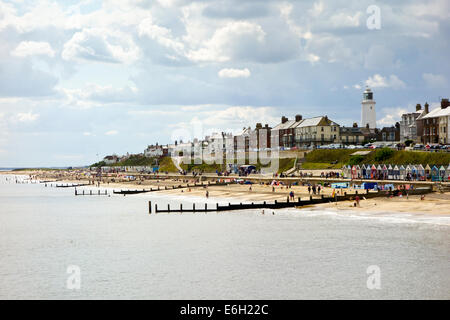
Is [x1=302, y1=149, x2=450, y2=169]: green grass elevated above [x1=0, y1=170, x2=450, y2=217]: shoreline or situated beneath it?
elevated above

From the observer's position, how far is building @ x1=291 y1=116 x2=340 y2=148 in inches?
5999

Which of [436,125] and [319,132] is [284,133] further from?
[436,125]

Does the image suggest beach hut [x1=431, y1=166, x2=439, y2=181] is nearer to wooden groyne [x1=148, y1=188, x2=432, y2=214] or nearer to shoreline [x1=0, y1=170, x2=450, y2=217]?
wooden groyne [x1=148, y1=188, x2=432, y2=214]

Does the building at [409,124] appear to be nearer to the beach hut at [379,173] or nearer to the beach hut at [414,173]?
the beach hut at [379,173]

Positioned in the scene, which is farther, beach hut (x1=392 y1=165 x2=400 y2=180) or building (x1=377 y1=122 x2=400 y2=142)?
building (x1=377 y1=122 x2=400 y2=142)

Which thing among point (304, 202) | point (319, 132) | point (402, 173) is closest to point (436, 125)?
point (319, 132)

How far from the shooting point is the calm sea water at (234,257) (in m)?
30.1

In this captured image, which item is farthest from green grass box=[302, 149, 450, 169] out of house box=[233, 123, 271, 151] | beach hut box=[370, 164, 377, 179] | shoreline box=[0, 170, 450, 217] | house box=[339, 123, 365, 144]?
house box=[233, 123, 271, 151]

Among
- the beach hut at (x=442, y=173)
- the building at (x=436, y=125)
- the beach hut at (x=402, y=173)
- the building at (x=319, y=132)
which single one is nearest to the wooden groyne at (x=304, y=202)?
the beach hut at (x=442, y=173)

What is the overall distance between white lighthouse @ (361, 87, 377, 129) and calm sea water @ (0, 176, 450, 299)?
427ft

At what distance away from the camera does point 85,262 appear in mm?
38625
